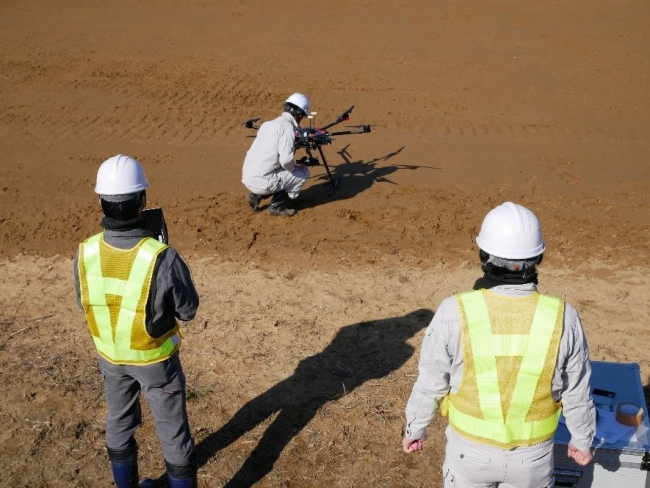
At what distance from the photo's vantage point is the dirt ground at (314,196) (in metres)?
5.17

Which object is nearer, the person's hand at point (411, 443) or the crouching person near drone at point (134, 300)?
the person's hand at point (411, 443)

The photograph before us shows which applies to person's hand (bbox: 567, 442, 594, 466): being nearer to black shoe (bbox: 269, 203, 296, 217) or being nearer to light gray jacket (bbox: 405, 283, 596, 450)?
light gray jacket (bbox: 405, 283, 596, 450)

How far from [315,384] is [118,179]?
2.59m

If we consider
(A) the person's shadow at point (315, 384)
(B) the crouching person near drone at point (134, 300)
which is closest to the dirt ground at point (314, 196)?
(A) the person's shadow at point (315, 384)

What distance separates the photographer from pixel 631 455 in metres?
3.64

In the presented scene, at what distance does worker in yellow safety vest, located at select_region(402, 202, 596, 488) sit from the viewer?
292cm

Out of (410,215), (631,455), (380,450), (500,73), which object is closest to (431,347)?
(631,455)

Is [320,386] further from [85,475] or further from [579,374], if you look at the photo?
[579,374]

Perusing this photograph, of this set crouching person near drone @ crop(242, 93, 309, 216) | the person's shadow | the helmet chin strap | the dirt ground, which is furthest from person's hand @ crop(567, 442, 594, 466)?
crouching person near drone @ crop(242, 93, 309, 216)

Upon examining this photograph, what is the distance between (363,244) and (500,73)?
7433 millimetres

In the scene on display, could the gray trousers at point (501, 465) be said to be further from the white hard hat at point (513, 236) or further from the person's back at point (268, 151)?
the person's back at point (268, 151)

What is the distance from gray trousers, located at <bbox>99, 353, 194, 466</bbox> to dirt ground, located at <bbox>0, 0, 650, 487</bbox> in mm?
802

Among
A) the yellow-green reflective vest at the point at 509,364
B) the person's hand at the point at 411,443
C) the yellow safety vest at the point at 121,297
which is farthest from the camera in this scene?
the yellow safety vest at the point at 121,297

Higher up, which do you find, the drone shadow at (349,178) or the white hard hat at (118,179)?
the white hard hat at (118,179)
